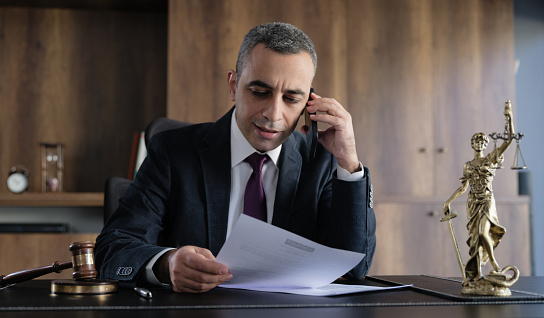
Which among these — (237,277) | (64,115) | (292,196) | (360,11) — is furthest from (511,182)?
(237,277)

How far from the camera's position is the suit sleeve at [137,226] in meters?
1.32

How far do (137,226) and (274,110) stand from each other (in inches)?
17.8

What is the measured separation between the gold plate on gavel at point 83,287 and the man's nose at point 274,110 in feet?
2.12

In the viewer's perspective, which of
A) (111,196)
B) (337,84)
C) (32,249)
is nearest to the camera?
(111,196)

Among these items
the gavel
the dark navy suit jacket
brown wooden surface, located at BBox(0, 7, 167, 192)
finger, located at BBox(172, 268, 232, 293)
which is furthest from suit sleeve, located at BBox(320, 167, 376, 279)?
brown wooden surface, located at BBox(0, 7, 167, 192)

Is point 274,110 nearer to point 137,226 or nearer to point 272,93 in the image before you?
point 272,93

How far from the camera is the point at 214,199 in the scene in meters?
1.68

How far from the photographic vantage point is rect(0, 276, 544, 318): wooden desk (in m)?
0.92

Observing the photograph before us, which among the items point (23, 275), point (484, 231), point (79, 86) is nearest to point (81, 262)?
point (23, 275)

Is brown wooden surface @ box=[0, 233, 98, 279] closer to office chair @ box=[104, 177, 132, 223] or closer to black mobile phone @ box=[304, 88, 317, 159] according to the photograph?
office chair @ box=[104, 177, 132, 223]

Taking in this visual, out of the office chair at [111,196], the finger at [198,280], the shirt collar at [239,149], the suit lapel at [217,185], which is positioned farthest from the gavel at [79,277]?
the office chair at [111,196]

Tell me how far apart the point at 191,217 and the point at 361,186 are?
0.47 meters

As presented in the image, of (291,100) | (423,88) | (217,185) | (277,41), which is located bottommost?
(217,185)

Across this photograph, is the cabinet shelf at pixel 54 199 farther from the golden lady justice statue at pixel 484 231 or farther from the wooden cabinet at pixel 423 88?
the golden lady justice statue at pixel 484 231
